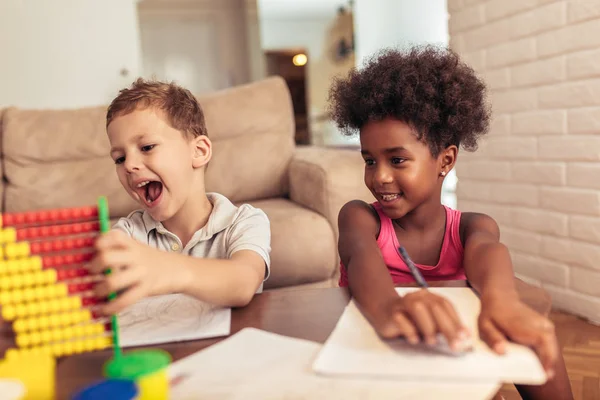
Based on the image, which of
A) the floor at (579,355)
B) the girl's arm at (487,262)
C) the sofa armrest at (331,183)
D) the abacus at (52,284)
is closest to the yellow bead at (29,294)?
the abacus at (52,284)

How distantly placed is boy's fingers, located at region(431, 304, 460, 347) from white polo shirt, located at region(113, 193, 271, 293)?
47 centimetres

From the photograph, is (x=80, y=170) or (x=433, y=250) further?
(x=80, y=170)

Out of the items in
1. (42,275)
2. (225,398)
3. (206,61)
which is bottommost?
(225,398)

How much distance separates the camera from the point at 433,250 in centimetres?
114

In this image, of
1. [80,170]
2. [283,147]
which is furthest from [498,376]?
[80,170]

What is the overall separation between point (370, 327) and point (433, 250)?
51 cm

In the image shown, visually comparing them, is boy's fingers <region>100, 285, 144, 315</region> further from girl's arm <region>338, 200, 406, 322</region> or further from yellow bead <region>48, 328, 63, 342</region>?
girl's arm <region>338, 200, 406, 322</region>

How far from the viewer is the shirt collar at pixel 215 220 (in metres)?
1.10

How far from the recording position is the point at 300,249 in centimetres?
177

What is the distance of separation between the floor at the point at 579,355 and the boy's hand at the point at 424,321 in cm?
80

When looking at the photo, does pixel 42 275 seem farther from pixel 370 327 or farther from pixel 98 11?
pixel 98 11

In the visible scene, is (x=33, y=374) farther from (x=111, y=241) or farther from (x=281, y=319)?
(x=281, y=319)

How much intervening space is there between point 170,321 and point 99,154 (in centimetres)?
167

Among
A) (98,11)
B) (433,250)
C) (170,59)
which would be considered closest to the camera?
(433,250)
